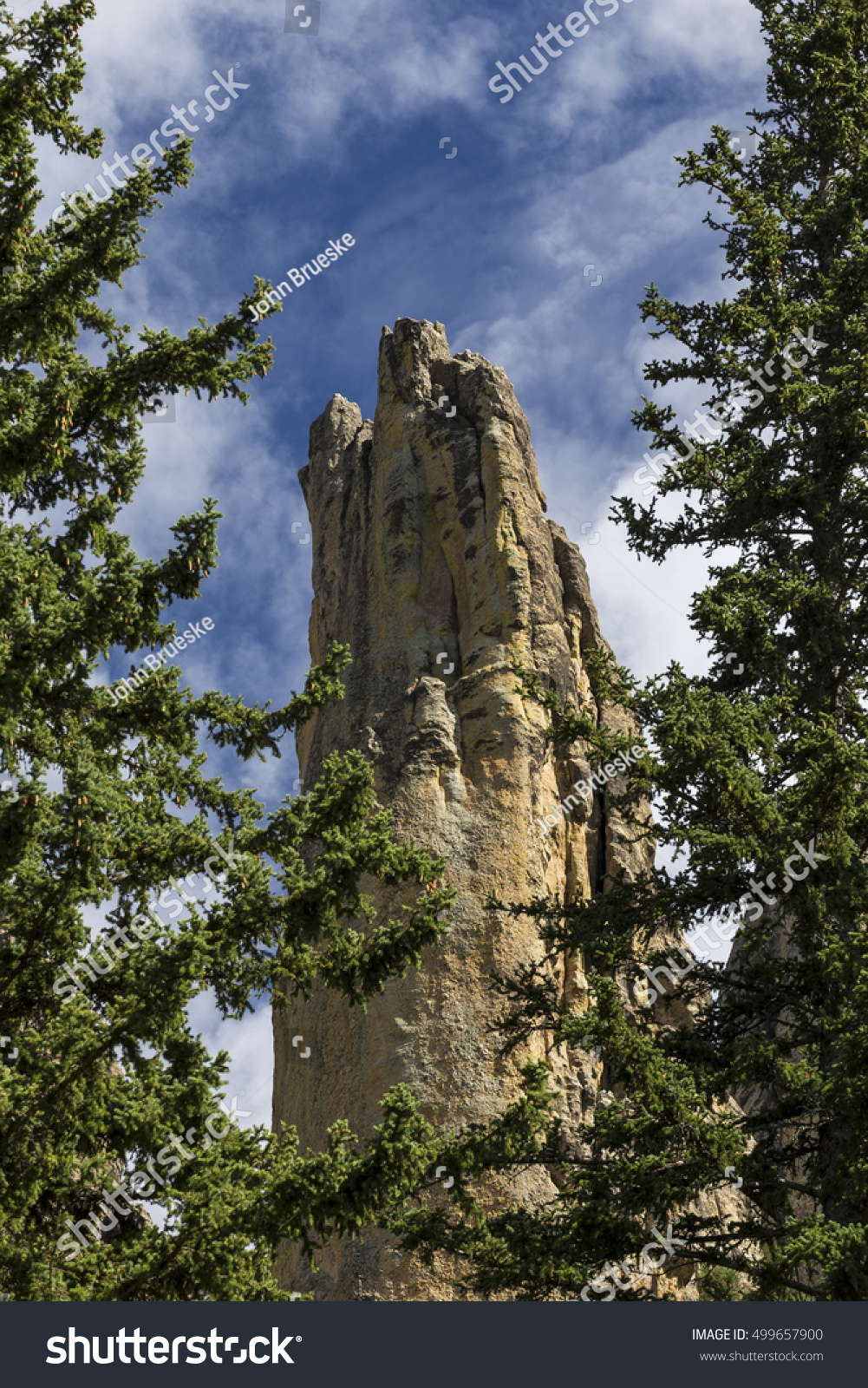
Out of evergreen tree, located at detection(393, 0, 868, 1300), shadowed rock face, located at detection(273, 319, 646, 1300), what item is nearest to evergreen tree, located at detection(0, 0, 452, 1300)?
evergreen tree, located at detection(393, 0, 868, 1300)

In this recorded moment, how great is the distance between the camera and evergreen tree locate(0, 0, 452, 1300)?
8.07 m

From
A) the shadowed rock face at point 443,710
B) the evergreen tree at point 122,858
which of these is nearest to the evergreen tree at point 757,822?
the evergreen tree at point 122,858

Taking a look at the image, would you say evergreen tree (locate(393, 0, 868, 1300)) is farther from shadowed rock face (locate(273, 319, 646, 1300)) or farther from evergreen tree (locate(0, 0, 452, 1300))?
shadowed rock face (locate(273, 319, 646, 1300))

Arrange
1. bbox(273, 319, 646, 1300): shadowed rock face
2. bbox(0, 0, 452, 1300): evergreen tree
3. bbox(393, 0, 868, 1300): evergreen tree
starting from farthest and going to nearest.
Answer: bbox(273, 319, 646, 1300): shadowed rock face < bbox(393, 0, 868, 1300): evergreen tree < bbox(0, 0, 452, 1300): evergreen tree

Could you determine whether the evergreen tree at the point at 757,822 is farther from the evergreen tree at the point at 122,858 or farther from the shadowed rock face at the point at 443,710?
the shadowed rock face at the point at 443,710

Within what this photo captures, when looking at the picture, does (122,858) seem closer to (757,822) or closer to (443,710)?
(757,822)

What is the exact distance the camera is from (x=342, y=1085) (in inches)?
1056

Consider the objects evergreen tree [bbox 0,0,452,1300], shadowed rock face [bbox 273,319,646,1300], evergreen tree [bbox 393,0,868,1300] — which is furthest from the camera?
shadowed rock face [bbox 273,319,646,1300]

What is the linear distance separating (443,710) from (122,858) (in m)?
21.8

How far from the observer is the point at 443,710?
30.6 metres

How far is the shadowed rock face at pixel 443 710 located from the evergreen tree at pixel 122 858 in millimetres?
15222

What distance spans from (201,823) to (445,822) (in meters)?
19.9

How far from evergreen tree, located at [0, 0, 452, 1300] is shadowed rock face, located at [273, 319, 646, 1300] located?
15.2m

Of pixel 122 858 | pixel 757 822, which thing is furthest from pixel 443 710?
pixel 122 858
